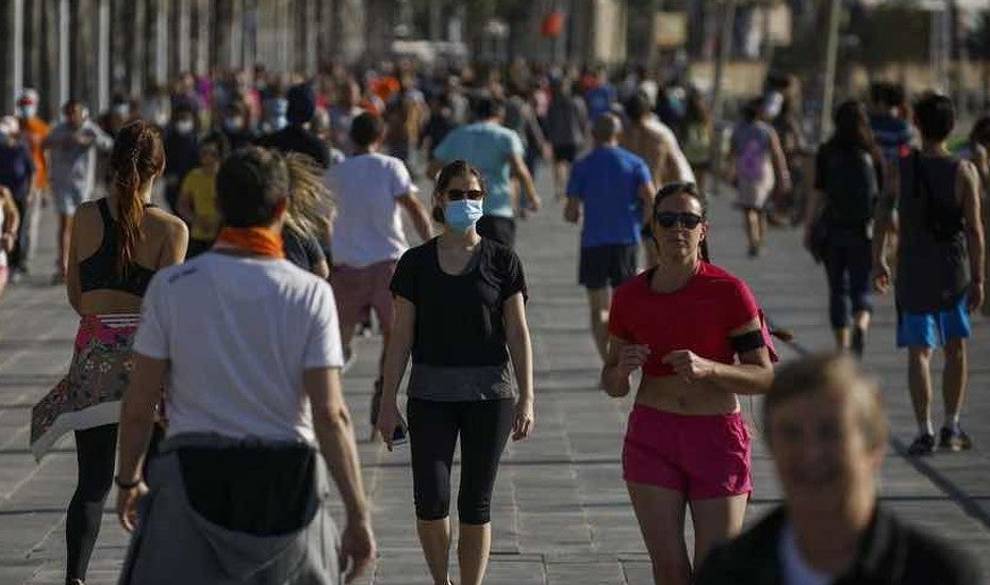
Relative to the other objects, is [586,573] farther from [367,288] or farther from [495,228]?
[495,228]

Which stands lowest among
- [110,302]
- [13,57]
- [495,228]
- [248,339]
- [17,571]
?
[13,57]

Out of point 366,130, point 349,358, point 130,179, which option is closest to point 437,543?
point 130,179

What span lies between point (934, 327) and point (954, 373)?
0.26 m

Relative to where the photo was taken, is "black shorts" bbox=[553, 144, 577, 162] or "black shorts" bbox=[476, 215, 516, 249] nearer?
"black shorts" bbox=[476, 215, 516, 249]

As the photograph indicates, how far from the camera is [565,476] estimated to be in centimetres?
1277

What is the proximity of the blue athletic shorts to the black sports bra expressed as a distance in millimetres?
5401

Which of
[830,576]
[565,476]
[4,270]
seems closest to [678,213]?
[830,576]

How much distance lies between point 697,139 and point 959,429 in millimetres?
17747

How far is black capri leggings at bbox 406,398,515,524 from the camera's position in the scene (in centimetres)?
894

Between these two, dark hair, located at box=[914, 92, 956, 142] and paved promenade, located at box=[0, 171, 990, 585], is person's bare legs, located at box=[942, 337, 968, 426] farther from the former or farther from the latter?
dark hair, located at box=[914, 92, 956, 142]

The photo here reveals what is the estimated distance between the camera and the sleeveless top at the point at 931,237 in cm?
1309

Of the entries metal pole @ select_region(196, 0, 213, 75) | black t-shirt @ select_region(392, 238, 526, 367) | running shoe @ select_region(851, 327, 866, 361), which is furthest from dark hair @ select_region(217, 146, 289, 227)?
metal pole @ select_region(196, 0, 213, 75)

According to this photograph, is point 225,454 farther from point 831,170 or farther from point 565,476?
point 831,170

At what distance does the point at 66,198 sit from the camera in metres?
23.5
